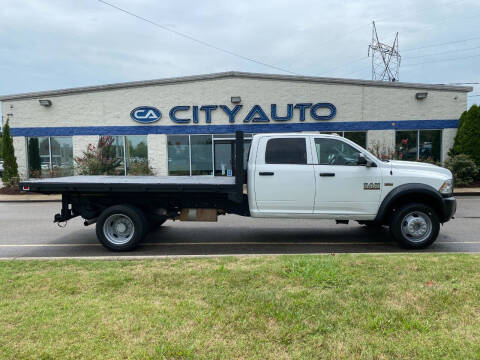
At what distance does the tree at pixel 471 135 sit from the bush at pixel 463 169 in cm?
→ 52

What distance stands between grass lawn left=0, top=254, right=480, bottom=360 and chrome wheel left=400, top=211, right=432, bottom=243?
4.52ft

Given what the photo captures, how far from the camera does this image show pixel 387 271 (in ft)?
14.9

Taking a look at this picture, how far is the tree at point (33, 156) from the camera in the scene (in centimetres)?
1975

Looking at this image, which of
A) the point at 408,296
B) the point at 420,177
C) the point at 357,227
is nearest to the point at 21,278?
the point at 408,296

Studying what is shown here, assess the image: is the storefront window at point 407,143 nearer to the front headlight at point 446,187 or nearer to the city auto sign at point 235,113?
the city auto sign at point 235,113

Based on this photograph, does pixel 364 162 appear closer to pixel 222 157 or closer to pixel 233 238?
pixel 233 238

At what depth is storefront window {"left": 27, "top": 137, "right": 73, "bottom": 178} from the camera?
19750mm

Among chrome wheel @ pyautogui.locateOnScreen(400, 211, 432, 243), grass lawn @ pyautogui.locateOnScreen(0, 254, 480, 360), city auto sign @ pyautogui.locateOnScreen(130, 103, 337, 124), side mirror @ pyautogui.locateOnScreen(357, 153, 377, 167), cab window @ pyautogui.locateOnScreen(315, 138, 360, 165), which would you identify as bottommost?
grass lawn @ pyautogui.locateOnScreen(0, 254, 480, 360)

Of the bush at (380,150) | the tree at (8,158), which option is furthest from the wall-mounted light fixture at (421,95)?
the tree at (8,158)

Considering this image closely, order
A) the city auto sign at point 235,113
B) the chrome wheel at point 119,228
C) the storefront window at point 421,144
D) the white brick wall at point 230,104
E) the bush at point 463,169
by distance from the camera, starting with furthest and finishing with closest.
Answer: the city auto sign at point 235,113 < the storefront window at point 421,144 < the white brick wall at point 230,104 < the bush at point 463,169 < the chrome wheel at point 119,228

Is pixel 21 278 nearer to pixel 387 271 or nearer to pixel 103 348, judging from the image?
pixel 103 348

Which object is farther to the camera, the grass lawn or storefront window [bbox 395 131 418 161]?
storefront window [bbox 395 131 418 161]

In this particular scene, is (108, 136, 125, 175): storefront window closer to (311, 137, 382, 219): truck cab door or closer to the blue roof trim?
the blue roof trim

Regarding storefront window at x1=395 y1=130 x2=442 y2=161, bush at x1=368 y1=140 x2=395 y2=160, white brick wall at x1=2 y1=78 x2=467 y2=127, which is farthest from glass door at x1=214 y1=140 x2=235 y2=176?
storefront window at x1=395 y1=130 x2=442 y2=161
